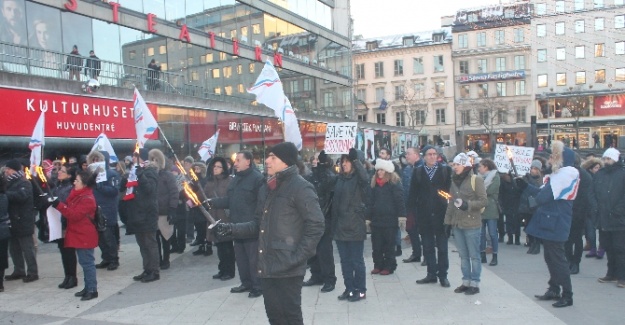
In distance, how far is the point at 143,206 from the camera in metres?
8.66

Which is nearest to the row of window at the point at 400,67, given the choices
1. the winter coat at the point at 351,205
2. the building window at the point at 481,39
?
the building window at the point at 481,39

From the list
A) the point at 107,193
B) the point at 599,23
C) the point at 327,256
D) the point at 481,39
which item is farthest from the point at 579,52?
the point at 107,193

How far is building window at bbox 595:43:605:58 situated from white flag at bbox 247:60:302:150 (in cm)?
6149

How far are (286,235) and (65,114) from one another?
13.4m

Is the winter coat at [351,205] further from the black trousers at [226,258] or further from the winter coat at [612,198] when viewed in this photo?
the winter coat at [612,198]

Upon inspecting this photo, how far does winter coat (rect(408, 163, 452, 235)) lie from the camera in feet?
26.0

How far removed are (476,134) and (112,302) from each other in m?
64.2

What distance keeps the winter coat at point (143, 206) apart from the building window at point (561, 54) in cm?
6357

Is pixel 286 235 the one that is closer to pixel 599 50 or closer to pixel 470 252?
pixel 470 252

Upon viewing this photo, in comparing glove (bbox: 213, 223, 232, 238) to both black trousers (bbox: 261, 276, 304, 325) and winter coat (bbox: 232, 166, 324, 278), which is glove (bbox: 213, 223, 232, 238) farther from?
black trousers (bbox: 261, 276, 304, 325)

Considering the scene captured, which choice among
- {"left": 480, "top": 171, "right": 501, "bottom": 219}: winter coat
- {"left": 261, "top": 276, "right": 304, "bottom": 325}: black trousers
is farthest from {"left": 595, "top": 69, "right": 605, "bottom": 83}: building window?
{"left": 261, "top": 276, "right": 304, "bottom": 325}: black trousers

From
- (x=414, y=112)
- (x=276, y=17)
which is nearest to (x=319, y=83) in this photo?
(x=276, y=17)

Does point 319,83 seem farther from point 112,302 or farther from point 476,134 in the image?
point 476,134

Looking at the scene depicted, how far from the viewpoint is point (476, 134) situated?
6712 centimetres
